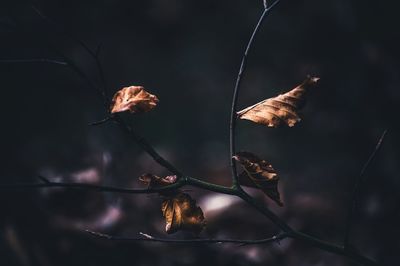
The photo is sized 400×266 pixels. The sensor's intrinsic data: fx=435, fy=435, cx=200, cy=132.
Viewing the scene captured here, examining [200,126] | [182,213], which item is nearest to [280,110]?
[182,213]

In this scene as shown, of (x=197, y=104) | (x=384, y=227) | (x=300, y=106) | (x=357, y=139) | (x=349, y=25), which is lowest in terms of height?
(x=384, y=227)

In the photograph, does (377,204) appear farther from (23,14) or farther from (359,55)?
(23,14)

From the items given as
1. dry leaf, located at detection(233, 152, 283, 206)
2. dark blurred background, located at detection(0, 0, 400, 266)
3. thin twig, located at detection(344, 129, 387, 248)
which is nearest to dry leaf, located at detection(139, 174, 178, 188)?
dry leaf, located at detection(233, 152, 283, 206)

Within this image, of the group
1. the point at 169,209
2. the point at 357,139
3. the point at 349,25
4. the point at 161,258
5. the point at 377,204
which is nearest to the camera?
the point at 169,209

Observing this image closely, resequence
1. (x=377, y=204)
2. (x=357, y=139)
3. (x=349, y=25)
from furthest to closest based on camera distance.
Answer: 1. (x=349, y=25)
2. (x=357, y=139)
3. (x=377, y=204)

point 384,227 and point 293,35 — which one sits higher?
point 293,35

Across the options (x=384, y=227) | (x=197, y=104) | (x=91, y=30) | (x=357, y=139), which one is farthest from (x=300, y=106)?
(x=91, y=30)

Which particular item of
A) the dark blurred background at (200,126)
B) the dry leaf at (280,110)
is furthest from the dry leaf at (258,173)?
the dark blurred background at (200,126)

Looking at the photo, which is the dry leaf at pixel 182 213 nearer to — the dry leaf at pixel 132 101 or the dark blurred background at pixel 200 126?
the dry leaf at pixel 132 101
